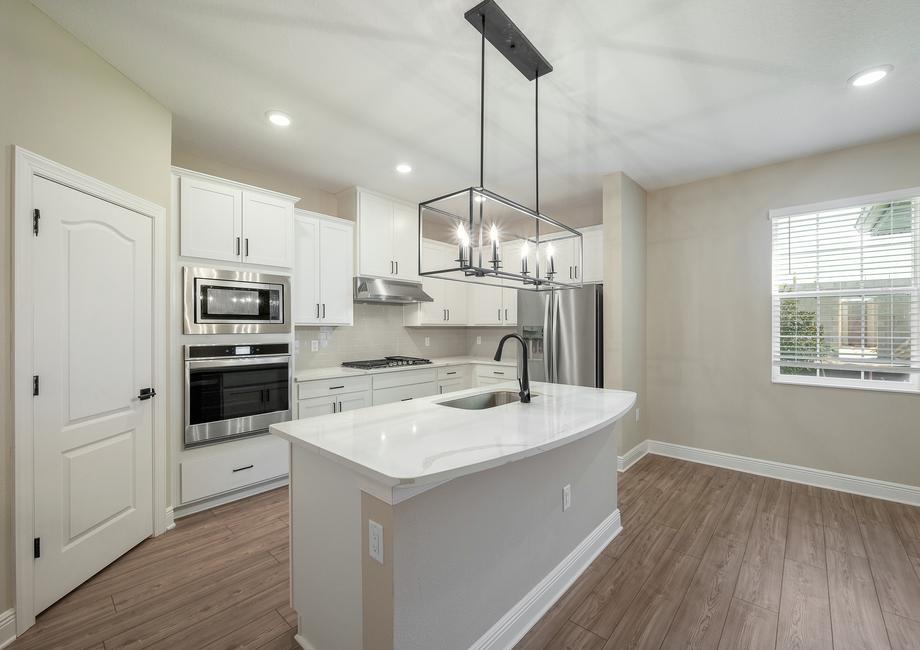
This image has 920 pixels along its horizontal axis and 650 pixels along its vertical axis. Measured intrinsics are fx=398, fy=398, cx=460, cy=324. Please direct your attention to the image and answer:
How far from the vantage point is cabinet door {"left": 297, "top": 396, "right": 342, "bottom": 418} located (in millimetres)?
3375

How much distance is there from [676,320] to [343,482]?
3.72m

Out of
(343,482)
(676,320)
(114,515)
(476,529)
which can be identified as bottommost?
(114,515)

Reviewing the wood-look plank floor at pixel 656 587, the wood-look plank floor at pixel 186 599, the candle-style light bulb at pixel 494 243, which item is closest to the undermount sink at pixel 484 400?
the candle-style light bulb at pixel 494 243

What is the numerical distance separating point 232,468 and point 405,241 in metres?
2.73

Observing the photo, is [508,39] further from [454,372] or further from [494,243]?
[454,372]

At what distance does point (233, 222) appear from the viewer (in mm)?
Result: 2969

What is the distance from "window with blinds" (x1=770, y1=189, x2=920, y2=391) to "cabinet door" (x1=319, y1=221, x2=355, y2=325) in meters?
3.89

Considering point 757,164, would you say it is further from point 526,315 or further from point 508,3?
point 508,3

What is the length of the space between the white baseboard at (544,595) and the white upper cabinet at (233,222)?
2.84 meters

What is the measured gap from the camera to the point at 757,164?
348cm

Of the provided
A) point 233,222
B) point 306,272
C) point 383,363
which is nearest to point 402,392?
point 383,363

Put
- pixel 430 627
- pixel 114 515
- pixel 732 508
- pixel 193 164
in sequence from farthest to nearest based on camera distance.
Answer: pixel 193 164 → pixel 732 508 → pixel 114 515 → pixel 430 627

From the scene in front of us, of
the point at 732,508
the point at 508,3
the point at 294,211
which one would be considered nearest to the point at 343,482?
the point at 508,3

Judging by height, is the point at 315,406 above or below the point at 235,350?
below
